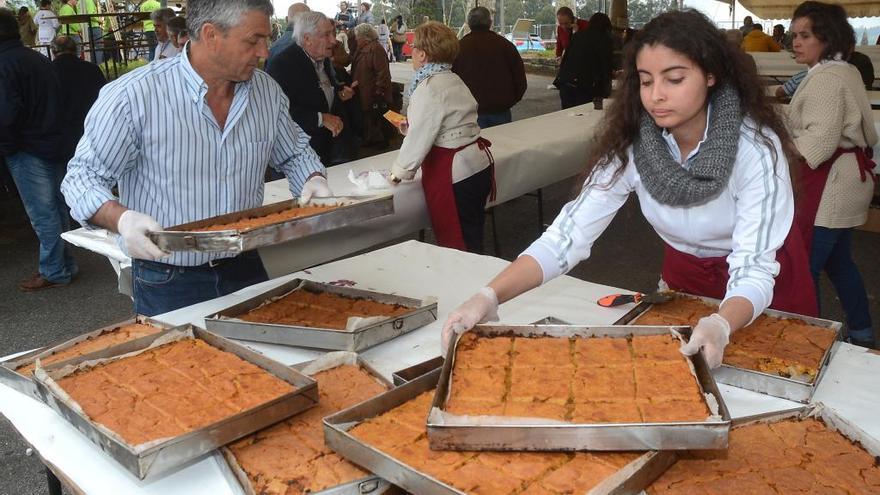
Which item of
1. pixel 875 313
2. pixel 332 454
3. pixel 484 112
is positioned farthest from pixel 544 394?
pixel 484 112

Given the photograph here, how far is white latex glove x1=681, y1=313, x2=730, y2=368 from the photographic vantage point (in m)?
1.57

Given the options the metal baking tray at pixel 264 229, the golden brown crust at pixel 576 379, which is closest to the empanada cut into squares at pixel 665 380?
the golden brown crust at pixel 576 379

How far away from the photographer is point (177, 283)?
2.57m

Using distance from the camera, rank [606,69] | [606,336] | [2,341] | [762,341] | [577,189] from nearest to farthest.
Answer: [606,336] → [762,341] → [577,189] → [2,341] → [606,69]

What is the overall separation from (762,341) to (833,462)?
0.55 meters

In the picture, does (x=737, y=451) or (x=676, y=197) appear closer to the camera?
(x=737, y=451)

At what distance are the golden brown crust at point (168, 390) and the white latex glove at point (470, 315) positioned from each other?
0.40 m

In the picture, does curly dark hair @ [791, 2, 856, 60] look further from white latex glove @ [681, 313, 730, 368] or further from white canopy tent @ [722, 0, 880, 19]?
white canopy tent @ [722, 0, 880, 19]

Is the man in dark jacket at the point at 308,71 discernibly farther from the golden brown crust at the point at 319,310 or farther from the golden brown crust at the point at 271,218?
the golden brown crust at the point at 319,310

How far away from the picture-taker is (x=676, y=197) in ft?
6.81

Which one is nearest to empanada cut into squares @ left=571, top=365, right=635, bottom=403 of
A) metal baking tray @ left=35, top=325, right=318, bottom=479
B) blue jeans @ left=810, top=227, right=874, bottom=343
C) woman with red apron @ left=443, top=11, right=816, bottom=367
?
woman with red apron @ left=443, top=11, right=816, bottom=367

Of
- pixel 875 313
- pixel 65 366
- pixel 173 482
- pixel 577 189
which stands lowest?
pixel 875 313

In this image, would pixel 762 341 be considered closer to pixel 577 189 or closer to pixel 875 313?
pixel 577 189

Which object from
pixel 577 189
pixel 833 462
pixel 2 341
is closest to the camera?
pixel 833 462
